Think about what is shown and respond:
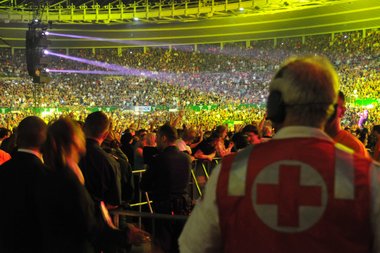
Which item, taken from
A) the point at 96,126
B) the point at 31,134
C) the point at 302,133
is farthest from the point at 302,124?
the point at 96,126

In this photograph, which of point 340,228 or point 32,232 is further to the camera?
point 32,232

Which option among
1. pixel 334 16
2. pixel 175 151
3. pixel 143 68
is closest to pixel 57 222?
pixel 175 151

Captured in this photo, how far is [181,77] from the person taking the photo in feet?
139

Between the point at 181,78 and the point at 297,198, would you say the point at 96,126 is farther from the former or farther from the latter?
the point at 181,78

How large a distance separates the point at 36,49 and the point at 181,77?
23.2m

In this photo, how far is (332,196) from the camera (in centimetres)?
166

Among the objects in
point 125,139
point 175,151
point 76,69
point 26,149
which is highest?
point 26,149

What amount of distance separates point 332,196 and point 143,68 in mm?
43717

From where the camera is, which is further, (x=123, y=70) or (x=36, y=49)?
(x=123, y=70)

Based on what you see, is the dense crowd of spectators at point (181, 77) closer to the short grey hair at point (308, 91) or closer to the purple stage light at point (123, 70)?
the purple stage light at point (123, 70)

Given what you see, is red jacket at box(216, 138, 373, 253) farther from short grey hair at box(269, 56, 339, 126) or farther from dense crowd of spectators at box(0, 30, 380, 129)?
dense crowd of spectators at box(0, 30, 380, 129)

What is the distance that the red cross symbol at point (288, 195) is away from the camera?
5.45 ft

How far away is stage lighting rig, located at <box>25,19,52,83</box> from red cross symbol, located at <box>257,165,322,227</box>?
1901cm

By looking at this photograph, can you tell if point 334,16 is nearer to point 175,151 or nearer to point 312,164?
point 175,151
